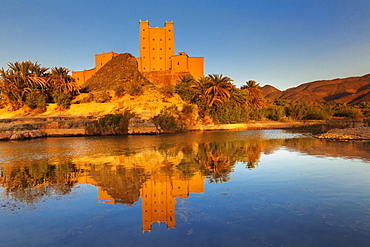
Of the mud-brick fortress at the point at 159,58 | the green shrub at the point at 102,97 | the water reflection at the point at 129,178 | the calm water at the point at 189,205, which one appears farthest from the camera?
the mud-brick fortress at the point at 159,58

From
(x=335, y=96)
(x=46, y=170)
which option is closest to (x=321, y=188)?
(x=46, y=170)

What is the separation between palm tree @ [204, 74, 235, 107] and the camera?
28.5 metres

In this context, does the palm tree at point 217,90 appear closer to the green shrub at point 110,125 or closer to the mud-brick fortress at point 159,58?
the green shrub at point 110,125

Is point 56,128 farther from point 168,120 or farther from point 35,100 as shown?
point 168,120

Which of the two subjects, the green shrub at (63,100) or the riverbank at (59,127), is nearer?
the riverbank at (59,127)

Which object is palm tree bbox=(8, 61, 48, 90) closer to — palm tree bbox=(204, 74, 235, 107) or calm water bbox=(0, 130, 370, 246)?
palm tree bbox=(204, 74, 235, 107)

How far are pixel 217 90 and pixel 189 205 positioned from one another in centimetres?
2538

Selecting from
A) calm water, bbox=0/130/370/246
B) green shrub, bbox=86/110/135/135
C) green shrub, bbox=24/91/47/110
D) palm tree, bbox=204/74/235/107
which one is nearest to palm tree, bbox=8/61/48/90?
green shrub, bbox=24/91/47/110

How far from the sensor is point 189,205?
13.5 ft

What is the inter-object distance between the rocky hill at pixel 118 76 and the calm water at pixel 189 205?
23879 millimetres

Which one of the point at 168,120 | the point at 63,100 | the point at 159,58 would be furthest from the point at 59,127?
the point at 159,58

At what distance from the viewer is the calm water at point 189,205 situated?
2990 mm

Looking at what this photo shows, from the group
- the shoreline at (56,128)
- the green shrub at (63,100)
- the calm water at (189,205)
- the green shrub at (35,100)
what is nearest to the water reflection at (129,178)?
the calm water at (189,205)

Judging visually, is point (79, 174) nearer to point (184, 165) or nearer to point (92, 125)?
point (184, 165)
